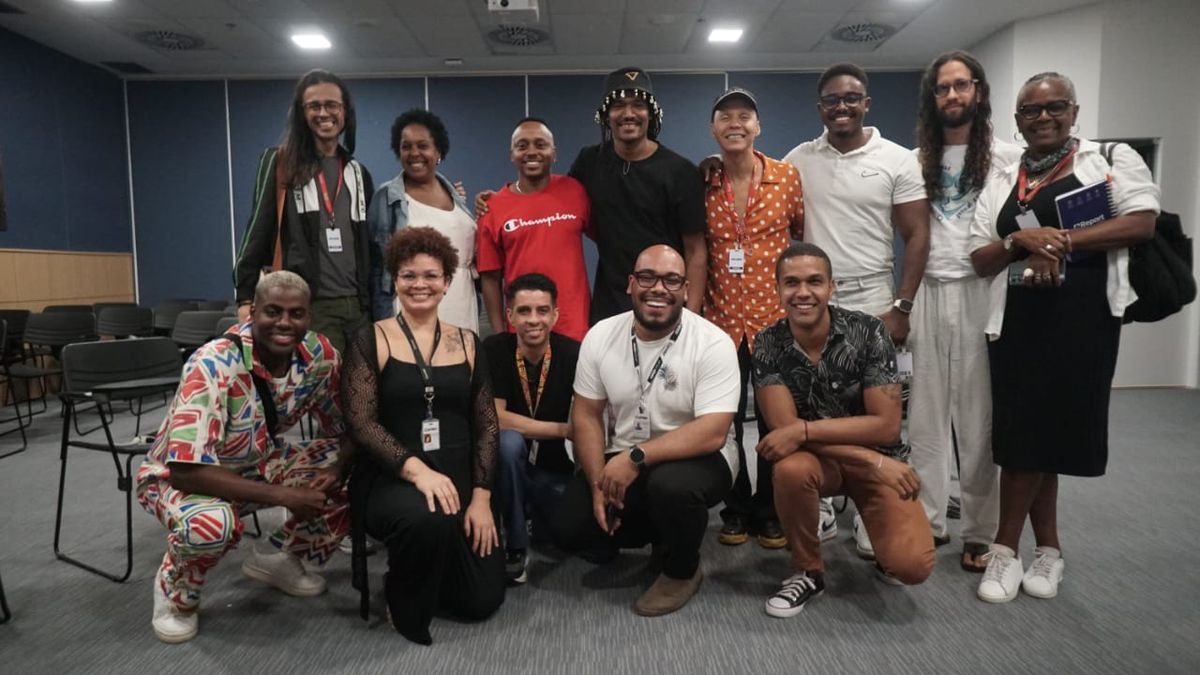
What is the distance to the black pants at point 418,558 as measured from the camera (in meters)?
2.01

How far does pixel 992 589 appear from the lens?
227 cm

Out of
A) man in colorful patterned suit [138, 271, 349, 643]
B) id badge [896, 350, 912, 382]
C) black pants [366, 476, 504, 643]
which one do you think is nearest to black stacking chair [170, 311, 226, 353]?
man in colorful patterned suit [138, 271, 349, 643]

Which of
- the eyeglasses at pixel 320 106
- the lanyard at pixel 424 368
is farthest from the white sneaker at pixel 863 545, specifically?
the eyeglasses at pixel 320 106

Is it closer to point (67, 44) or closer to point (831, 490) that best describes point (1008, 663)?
point (831, 490)

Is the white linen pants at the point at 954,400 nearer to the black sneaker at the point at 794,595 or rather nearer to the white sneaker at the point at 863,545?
the white sneaker at the point at 863,545

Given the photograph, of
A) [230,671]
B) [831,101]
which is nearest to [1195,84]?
[831,101]

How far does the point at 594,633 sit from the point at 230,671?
3.47ft

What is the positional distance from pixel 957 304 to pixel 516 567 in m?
1.90

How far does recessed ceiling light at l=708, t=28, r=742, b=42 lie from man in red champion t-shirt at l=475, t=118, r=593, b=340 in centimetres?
490

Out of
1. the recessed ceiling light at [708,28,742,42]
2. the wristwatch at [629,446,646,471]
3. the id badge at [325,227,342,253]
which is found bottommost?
the wristwatch at [629,446,646,471]

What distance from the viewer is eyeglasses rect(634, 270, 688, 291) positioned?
2.29 meters

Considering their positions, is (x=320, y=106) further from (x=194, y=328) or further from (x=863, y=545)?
(x=194, y=328)

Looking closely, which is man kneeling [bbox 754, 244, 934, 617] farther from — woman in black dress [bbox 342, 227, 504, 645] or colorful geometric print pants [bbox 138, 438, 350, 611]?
colorful geometric print pants [bbox 138, 438, 350, 611]

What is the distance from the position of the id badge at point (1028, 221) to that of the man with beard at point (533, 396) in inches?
62.6
